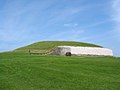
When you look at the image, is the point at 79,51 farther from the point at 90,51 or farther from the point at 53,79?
the point at 53,79

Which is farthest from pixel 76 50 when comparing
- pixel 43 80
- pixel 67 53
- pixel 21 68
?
pixel 43 80

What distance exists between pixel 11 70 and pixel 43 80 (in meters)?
5.51

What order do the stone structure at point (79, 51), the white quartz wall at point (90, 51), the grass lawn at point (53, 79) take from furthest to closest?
the white quartz wall at point (90, 51)
the stone structure at point (79, 51)
the grass lawn at point (53, 79)

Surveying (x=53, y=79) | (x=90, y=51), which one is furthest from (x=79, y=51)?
(x=53, y=79)

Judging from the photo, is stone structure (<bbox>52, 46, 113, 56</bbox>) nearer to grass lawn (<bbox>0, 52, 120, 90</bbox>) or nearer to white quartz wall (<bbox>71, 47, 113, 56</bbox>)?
white quartz wall (<bbox>71, 47, 113, 56</bbox>)

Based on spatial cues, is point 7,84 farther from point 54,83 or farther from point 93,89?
point 93,89

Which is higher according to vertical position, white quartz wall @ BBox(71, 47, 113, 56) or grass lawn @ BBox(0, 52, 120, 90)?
white quartz wall @ BBox(71, 47, 113, 56)

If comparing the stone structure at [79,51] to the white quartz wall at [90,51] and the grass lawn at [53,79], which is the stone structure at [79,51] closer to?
the white quartz wall at [90,51]

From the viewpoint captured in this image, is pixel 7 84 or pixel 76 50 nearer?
pixel 7 84

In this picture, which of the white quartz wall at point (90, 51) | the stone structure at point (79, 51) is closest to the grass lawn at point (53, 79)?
the stone structure at point (79, 51)

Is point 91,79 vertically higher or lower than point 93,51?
lower

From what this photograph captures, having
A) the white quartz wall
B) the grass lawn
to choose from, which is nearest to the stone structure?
the white quartz wall

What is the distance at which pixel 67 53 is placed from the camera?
59.6 meters

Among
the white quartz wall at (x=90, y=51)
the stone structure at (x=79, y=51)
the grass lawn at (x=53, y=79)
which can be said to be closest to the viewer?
the grass lawn at (x=53, y=79)
